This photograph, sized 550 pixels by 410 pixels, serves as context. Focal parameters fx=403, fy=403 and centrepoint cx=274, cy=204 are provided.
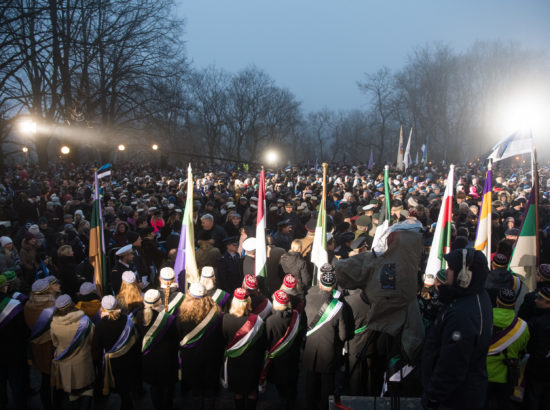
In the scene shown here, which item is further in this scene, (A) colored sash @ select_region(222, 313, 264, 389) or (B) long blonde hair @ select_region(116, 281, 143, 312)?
(B) long blonde hair @ select_region(116, 281, 143, 312)

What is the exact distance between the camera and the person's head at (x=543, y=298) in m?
4.02

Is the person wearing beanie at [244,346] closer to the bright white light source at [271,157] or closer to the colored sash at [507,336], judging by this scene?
the colored sash at [507,336]

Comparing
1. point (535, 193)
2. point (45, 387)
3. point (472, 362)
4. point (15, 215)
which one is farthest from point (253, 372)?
point (15, 215)

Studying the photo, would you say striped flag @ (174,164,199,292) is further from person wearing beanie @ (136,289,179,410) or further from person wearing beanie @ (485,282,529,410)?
person wearing beanie @ (485,282,529,410)

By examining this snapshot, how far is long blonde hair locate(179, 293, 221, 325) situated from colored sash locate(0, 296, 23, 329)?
2.00 m

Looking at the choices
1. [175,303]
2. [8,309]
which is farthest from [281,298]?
[8,309]

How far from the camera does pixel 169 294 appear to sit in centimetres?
501

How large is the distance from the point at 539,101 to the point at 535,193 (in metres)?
55.3

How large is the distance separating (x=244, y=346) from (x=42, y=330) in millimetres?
2318

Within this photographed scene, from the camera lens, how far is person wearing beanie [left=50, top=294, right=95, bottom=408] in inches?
168

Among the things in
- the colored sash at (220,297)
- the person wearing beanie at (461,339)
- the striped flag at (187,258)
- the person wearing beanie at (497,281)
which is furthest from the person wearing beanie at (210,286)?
the person wearing beanie at (497,281)

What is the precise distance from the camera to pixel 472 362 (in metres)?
3.00

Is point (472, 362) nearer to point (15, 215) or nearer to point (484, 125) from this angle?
point (15, 215)

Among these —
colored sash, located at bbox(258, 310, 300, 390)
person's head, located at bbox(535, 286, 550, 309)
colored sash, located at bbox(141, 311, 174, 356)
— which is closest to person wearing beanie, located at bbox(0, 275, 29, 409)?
colored sash, located at bbox(141, 311, 174, 356)
